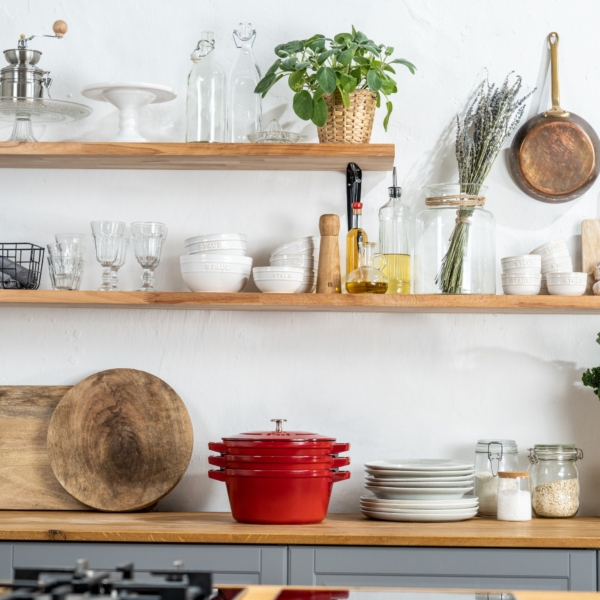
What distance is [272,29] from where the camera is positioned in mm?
2605

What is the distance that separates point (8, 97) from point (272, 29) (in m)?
0.83

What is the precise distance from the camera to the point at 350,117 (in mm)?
2336

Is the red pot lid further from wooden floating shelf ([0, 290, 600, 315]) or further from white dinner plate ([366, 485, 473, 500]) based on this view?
wooden floating shelf ([0, 290, 600, 315])

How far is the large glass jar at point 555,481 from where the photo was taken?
231cm

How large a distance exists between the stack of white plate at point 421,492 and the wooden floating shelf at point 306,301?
443 millimetres

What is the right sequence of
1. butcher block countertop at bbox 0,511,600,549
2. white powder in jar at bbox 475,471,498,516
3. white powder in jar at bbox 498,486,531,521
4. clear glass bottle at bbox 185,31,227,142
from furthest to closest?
clear glass bottle at bbox 185,31,227,142, white powder in jar at bbox 475,471,498,516, white powder in jar at bbox 498,486,531,521, butcher block countertop at bbox 0,511,600,549

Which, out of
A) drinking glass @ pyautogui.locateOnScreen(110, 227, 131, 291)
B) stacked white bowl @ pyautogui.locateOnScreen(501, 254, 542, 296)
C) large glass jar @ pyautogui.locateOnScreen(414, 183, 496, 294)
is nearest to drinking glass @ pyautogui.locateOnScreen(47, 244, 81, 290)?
Answer: drinking glass @ pyautogui.locateOnScreen(110, 227, 131, 291)

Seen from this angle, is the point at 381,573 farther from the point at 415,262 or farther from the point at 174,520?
the point at 415,262

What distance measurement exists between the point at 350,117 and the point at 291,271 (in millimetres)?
468

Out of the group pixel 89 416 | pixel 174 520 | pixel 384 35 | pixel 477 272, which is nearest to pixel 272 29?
pixel 384 35

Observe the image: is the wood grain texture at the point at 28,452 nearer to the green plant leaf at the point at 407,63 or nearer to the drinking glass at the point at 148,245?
the drinking glass at the point at 148,245

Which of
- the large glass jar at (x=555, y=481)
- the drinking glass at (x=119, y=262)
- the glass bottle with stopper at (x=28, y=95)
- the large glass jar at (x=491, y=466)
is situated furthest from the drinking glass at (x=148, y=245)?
the large glass jar at (x=555, y=481)

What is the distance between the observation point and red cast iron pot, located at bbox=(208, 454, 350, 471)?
2.12 metres

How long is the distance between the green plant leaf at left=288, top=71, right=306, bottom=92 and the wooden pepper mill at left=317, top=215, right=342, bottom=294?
38cm
